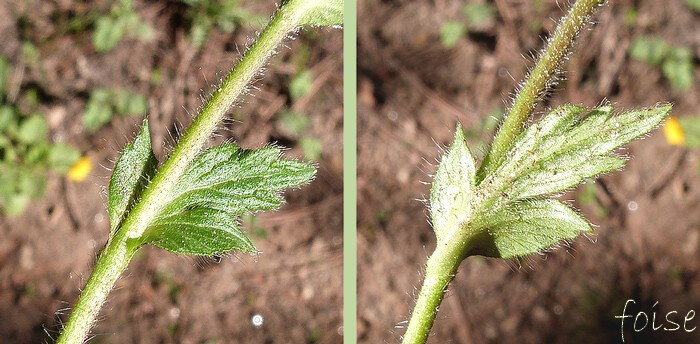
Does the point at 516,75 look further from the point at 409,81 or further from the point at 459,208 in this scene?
the point at 459,208

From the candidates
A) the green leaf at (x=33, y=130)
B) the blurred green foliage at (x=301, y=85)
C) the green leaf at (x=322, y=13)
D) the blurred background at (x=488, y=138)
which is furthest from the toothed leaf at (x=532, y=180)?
the green leaf at (x=33, y=130)

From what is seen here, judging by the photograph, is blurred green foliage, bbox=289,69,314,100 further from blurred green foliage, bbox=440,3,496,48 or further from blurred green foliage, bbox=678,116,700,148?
blurred green foliage, bbox=678,116,700,148

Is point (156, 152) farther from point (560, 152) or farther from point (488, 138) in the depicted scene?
point (560, 152)

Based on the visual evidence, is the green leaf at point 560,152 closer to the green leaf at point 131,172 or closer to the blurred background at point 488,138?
the green leaf at point 131,172

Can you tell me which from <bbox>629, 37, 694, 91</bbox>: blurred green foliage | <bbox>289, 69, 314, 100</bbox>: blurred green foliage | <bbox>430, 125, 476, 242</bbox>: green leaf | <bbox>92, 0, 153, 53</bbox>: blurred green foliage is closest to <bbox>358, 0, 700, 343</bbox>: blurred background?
<bbox>629, 37, 694, 91</bbox>: blurred green foliage

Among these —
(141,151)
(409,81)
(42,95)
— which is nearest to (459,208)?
(141,151)

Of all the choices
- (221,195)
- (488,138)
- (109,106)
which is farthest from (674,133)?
(221,195)
